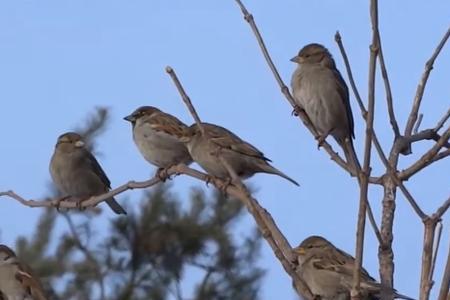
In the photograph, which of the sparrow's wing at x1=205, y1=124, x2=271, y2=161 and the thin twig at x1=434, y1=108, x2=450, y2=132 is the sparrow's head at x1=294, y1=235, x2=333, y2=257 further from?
the thin twig at x1=434, y1=108, x2=450, y2=132

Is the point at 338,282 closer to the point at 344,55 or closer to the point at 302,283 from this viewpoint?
the point at 344,55

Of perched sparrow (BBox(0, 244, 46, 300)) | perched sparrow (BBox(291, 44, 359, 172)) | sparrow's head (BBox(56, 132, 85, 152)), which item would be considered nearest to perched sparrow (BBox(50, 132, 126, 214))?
sparrow's head (BBox(56, 132, 85, 152))

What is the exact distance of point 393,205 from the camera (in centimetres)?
272

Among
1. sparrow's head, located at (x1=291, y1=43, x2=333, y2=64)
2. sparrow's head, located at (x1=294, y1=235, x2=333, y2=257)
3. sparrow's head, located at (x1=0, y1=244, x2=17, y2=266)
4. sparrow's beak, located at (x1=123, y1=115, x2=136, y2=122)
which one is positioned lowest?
sparrow's head, located at (x1=0, y1=244, x2=17, y2=266)

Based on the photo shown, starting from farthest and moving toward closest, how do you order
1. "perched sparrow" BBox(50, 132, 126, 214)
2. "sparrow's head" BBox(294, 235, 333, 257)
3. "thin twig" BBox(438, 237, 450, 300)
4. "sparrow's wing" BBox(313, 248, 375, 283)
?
"perched sparrow" BBox(50, 132, 126, 214) → "sparrow's head" BBox(294, 235, 333, 257) → "sparrow's wing" BBox(313, 248, 375, 283) → "thin twig" BBox(438, 237, 450, 300)

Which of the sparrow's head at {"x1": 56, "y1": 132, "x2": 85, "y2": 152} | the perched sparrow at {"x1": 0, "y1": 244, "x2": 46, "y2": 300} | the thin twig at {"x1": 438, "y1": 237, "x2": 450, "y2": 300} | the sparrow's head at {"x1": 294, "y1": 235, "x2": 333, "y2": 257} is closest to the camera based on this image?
the thin twig at {"x1": 438, "y1": 237, "x2": 450, "y2": 300}

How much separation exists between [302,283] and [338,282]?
10.4 feet

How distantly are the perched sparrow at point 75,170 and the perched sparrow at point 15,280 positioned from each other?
2819 mm

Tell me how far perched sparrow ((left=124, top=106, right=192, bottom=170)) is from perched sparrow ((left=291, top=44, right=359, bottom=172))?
84 centimetres

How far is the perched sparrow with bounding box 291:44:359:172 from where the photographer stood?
7406 mm

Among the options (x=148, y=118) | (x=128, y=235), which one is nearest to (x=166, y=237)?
(x=128, y=235)

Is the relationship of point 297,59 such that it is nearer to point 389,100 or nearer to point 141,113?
point 141,113

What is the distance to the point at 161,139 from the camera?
25.3ft

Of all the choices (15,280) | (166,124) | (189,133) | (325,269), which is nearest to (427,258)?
(15,280)
